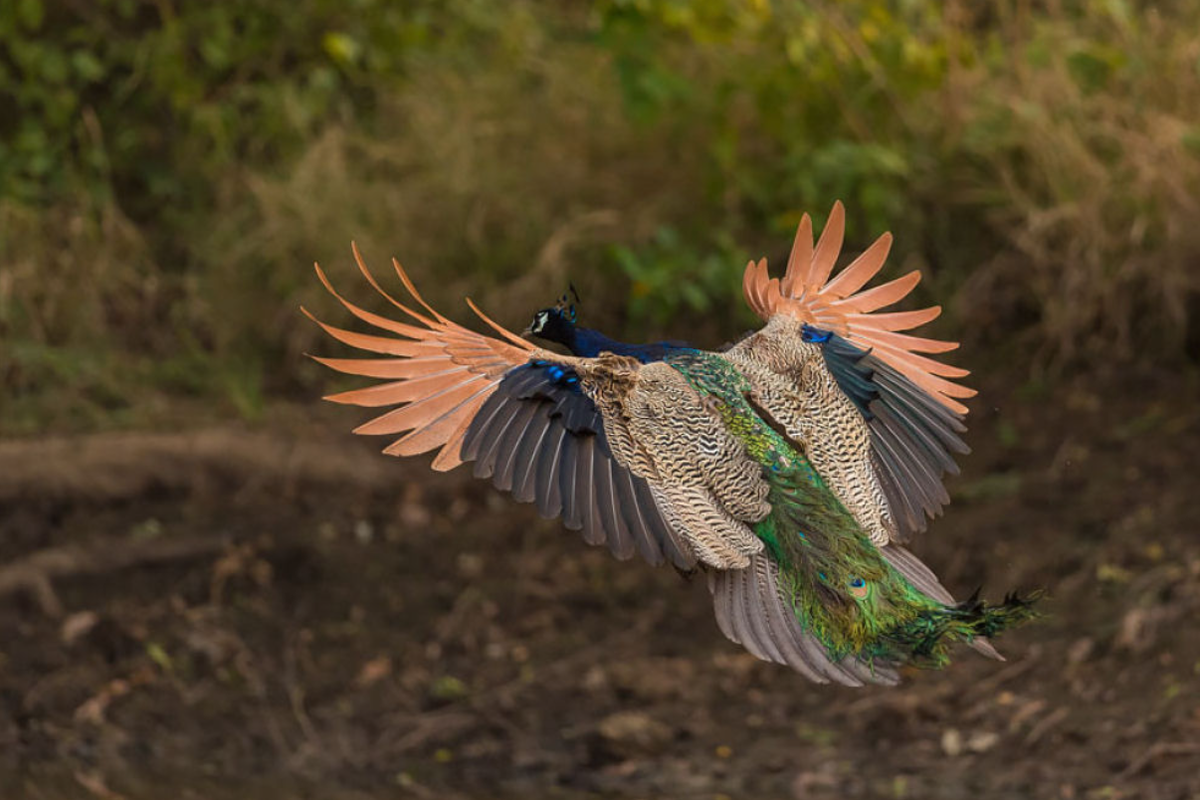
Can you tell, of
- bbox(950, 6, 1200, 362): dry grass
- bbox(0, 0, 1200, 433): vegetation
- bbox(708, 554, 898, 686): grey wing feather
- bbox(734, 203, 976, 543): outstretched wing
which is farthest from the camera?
bbox(0, 0, 1200, 433): vegetation

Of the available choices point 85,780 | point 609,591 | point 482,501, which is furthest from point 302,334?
point 85,780

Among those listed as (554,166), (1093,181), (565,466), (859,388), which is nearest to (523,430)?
(565,466)

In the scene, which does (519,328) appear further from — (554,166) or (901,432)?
(901,432)

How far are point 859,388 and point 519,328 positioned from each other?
3394 millimetres

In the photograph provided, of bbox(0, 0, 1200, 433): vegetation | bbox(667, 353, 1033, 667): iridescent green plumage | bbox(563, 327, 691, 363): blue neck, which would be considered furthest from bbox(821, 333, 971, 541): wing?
bbox(0, 0, 1200, 433): vegetation

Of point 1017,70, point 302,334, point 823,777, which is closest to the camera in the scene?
point 823,777

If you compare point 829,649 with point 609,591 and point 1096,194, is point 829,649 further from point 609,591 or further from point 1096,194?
point 1096,194

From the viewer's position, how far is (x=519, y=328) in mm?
7129

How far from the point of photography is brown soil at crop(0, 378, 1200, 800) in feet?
18.4

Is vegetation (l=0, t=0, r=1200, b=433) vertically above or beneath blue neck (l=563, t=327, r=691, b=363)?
above

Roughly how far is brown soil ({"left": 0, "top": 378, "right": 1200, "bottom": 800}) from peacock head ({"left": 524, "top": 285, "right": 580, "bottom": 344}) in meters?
2.05

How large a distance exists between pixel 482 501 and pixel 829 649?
143 inches

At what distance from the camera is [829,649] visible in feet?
11.6

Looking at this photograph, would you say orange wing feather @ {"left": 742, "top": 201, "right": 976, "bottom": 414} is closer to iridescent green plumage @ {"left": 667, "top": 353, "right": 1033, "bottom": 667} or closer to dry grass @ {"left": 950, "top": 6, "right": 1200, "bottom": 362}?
iridescent green plumage @ {"left": 667, "top": 353, "right": 1033, "bottom": 667}
